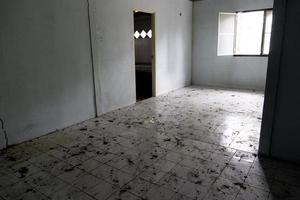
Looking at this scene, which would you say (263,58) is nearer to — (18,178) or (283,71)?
(283,71)

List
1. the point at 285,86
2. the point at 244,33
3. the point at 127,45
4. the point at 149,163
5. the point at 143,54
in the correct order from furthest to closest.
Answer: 1. the point at 143,54
2. the point at 244,33
3. the point at 127,45
4. the point at 149,163
5. the point at 285,86

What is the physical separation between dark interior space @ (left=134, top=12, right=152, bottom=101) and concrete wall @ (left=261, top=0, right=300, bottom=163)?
3962 mm

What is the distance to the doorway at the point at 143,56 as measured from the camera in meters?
6.46

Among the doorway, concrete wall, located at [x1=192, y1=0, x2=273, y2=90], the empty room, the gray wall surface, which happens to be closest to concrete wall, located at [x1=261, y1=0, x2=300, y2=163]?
the empty room

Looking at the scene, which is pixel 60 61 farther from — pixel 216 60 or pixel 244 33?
pixel 244 33

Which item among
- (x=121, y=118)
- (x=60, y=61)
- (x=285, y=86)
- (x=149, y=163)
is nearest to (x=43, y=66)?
(x=60, y=61)

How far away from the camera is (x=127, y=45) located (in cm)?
482

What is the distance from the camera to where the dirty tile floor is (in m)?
2.08

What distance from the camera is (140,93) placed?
6.59 meters

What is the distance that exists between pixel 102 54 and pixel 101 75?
1.36 feet

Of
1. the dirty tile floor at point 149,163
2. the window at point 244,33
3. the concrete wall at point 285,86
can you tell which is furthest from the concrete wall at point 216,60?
the concrete wall at point 285,86

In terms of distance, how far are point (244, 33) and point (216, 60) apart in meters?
1.14

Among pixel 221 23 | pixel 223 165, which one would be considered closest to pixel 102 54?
pixel 223 165

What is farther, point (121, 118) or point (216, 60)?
point (216, 60)
